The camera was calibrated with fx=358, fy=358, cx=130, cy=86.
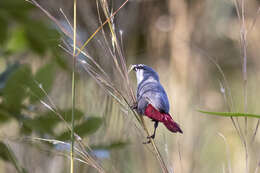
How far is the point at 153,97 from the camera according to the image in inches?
30.1

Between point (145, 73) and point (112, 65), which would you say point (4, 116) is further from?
point (145, 73)

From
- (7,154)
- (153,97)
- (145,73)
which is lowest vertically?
(7,154)

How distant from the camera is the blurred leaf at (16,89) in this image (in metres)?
0.73

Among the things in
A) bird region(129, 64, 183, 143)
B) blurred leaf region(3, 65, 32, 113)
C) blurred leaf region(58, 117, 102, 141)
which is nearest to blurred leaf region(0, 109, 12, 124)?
blurred leaf region(3, 65, 32, 113)

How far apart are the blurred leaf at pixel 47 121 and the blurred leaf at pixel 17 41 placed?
17 centimetres

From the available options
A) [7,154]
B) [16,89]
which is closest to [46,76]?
[16,89]

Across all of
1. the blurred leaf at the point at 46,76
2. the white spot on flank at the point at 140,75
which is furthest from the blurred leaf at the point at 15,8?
the white spot on flank at the point at 140,75

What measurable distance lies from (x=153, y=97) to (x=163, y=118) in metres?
0.05

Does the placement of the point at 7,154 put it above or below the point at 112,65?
below

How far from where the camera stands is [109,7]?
2.52ft

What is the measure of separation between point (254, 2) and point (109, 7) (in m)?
2.09

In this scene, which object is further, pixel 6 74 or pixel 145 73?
pixel 145 73

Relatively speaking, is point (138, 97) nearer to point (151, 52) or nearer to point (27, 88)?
point (27, 88)

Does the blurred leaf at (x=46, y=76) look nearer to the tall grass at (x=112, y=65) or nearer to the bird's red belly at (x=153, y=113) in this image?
the tall grass at (x=112, y=65)
